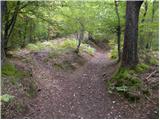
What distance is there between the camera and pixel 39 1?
407 inches

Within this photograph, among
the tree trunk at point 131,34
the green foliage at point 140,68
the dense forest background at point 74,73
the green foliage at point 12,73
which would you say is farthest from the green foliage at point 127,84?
the green foliage at point 12,73

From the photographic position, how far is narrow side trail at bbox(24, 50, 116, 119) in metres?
6.96

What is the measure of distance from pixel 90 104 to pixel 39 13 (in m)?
5.50

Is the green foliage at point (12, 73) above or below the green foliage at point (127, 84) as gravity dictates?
above

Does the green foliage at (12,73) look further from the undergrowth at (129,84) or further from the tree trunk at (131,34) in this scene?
the tree trunk at (131,34)

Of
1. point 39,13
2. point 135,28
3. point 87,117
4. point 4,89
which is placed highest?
point 39,13

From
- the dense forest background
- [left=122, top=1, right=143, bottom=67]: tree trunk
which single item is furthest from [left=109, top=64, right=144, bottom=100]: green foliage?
[left=122, top=1, right=143, bottom=67]: tree trunk

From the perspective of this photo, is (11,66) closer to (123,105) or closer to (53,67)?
(53,67)

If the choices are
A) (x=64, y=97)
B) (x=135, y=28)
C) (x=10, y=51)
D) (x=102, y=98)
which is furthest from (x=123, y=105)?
(x=10, y=51)

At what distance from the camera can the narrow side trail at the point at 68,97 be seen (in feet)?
22.8

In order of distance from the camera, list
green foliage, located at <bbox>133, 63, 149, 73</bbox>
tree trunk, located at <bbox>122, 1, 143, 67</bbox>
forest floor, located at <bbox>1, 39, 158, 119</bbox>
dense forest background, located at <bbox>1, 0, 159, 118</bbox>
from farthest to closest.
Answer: green foliage, located at <bbox>133, 63, 149, 73</bbox> → tree trunk, located at <bbox>122, 1, 143, 67</bbox> → dense forest background, located at <bbox>1, 0, 159, 118</bbox> → forest floor, located at <bbox>1, 39, 158, 119</bbox>

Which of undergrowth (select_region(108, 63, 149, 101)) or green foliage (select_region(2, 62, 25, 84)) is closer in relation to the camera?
undergrowth (select_region(108, 63, 149, 101))

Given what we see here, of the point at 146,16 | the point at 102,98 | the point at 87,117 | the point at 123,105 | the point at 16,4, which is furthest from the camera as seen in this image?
the point at 146,16

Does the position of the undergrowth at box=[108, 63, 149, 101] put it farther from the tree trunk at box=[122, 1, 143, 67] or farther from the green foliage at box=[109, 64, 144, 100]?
the tree trunk at box=[122, 1, 143, 67]
